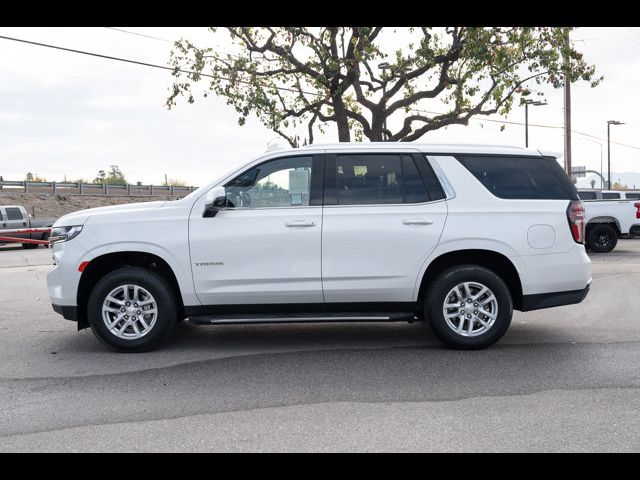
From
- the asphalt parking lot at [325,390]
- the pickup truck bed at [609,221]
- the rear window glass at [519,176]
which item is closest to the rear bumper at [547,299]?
the asphalt parking lot at [325,390]

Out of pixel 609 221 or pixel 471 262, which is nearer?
pixel 471 262

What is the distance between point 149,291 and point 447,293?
2.76 m

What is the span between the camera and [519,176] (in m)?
6.75

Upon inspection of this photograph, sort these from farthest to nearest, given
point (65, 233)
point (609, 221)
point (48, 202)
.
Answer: point (48, 202) → point (609, 221) → point (65, 233)

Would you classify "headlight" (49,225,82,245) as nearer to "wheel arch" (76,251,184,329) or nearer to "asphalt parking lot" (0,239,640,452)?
"wheel arch" (76,251,184,329)

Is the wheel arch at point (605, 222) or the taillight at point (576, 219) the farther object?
the wheel arch at point (605, 222)

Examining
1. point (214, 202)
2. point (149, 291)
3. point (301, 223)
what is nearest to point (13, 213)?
point (149, 291)

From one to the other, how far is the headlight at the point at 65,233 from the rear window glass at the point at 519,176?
370cm

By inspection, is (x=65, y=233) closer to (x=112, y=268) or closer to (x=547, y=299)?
(x=112, y=268)

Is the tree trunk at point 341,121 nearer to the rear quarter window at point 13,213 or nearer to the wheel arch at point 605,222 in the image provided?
the wheel arch at point 605,222

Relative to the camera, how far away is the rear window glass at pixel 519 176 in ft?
22.0

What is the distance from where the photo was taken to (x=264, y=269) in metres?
6.43
